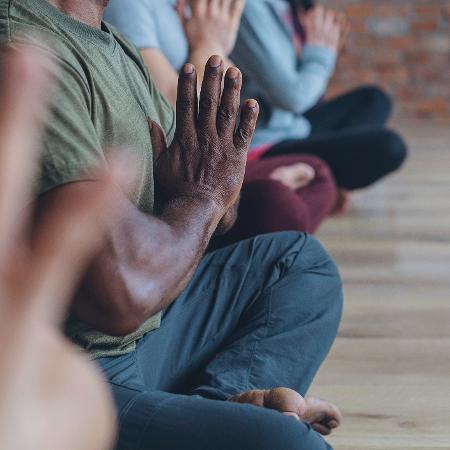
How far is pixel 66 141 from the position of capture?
858 mm

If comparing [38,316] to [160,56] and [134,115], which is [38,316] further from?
[160,56]

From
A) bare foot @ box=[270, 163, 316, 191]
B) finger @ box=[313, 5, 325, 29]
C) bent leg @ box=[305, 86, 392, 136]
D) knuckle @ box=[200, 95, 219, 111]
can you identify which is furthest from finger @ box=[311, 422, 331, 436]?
bent leg @ box=[305, 86, 392, 136]

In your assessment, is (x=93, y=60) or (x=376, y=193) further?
(x=376, y=193)

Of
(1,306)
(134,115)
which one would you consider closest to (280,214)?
(134,115)

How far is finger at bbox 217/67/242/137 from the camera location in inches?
39.4

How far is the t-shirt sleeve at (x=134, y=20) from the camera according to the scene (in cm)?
188

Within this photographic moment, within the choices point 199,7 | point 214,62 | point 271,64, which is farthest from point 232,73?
point 271,64

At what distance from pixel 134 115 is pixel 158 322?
0.95ft

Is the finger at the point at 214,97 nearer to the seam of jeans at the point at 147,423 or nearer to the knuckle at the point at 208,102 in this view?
the knuckle at the point at 208,102

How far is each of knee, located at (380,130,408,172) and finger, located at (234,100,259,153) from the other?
171 centimetres

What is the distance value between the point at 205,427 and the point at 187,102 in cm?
36

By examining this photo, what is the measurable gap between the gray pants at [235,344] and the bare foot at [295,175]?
80 cm

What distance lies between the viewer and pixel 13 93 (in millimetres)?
507

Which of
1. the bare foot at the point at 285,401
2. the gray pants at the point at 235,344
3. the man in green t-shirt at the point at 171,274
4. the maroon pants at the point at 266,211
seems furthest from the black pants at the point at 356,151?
the bare foot at the point at 285,401
